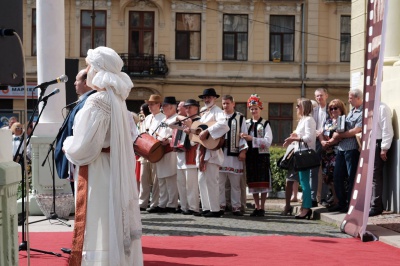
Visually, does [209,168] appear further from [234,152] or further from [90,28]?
[90,28]

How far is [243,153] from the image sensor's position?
1386 cm

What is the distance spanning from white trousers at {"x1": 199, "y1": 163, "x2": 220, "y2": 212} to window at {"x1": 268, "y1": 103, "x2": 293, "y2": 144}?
26.0 m

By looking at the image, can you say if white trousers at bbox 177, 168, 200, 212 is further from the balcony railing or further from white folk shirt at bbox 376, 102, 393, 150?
the balcony railing

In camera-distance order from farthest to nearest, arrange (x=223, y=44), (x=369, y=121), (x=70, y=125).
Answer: (x=223, y=44) < (x=369, y=121) < (x=70, y=125)

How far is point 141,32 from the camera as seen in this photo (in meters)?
39.3

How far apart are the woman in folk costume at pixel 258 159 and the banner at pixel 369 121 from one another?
9.81 ft

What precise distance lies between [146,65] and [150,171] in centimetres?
2365

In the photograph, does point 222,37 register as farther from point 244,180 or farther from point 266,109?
point 244,180

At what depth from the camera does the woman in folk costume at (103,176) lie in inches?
281

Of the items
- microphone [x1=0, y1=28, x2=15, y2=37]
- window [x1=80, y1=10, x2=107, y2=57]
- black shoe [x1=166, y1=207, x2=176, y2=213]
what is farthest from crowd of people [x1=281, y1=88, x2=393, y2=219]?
window [x1=80, y1=10, x2=107, y2=57]

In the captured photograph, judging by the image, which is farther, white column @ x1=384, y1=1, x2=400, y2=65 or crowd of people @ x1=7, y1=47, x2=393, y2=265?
white column @ x1=384, y1=1, x2=400, y2=65

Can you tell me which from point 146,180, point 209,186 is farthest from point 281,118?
point 209,186

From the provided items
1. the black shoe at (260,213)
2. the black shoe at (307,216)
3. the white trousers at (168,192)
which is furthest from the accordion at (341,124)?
the white trousers at (168,192)

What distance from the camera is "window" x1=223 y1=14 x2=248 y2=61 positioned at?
39.4 m
